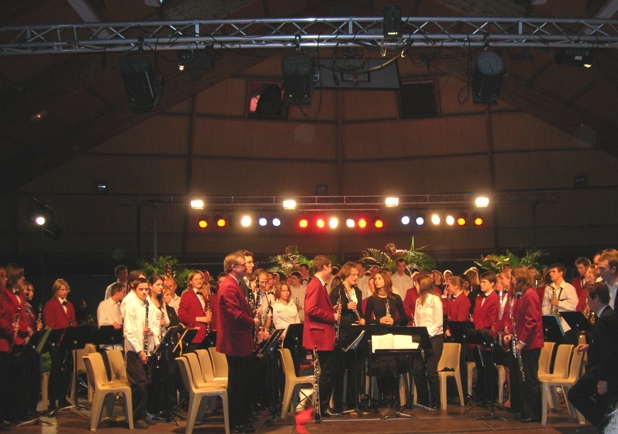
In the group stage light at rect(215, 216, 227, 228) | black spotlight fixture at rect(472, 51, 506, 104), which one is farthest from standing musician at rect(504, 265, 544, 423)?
stage light at rect(215, 216, 227, 228)

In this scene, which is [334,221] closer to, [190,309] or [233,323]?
[190,309]

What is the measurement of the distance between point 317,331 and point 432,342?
6.55 ft

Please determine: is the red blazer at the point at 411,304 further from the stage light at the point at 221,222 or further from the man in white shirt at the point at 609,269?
the stage light at the point at 221,222

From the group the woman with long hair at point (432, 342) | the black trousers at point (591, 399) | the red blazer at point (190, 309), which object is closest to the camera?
the black trousers at point (591, 399)

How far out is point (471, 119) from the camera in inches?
766

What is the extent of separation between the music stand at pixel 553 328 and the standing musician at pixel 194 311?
462cm

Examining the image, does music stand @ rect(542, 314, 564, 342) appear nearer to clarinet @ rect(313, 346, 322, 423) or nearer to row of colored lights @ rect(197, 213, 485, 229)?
clarinet @ rect(313, 346, 322, 423)

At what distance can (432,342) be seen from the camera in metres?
10.6

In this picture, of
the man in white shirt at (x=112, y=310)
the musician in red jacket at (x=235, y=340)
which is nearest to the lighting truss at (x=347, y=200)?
the man in white shirt at (x=112, y=310)

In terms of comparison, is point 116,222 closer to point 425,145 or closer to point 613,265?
point 425,145

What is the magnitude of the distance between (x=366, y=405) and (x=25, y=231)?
11.3 metres

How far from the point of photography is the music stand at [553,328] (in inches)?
384

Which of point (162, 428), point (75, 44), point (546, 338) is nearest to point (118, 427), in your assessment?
point (162, 428)

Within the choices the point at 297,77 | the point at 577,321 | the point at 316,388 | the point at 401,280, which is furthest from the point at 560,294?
the point at 297,77
